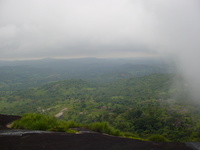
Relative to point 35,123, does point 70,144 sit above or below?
above

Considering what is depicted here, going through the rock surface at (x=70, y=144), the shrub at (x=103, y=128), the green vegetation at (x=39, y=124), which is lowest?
the shrub at (x=103, y=128)

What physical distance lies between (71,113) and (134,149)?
313 feet

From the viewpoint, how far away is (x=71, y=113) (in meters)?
99.6

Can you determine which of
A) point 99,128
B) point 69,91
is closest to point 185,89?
point 69,91

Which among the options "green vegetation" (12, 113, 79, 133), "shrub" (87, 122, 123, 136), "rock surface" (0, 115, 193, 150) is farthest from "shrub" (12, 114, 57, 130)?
"shrub" (87, 122, 123, 136)

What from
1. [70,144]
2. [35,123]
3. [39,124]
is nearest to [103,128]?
[39,124]

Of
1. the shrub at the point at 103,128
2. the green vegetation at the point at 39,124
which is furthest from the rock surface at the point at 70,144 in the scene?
the shrub at the point at 103,128

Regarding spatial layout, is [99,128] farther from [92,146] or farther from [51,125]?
[92,146]

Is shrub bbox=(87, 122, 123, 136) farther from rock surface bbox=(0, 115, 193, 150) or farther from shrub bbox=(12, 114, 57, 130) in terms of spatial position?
rock surface bbox=(0, 115, 193, 150)

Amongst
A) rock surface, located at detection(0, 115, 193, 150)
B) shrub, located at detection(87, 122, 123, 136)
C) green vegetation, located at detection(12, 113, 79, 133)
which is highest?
rock surface, located at detection(0, 115, 193, 150)

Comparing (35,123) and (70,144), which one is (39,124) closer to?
(35,123)

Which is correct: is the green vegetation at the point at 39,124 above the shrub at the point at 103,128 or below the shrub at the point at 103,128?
above

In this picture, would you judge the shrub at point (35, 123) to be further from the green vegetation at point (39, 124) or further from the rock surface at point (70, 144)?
the rock surface at point (70, 144)

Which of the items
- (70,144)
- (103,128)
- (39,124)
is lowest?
(103,128)
